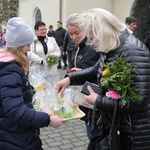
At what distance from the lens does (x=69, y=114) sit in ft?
8.73

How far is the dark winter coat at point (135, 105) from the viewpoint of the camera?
6.93 feet

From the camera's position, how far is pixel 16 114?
2.11 meters

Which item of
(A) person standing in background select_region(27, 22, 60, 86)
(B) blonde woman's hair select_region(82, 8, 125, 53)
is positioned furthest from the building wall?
(B) blonde woman's hair select_region(82, 8, 125, 53)

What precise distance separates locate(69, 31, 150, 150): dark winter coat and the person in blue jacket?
1.50 feet

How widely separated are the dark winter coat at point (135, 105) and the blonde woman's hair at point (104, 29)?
5 cm

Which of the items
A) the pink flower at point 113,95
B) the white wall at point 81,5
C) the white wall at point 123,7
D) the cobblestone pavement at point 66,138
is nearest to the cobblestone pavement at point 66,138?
the cobblestone pavement at point 66,138

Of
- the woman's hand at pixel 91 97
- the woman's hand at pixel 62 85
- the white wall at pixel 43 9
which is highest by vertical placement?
the woman's hand at pixel 91 97

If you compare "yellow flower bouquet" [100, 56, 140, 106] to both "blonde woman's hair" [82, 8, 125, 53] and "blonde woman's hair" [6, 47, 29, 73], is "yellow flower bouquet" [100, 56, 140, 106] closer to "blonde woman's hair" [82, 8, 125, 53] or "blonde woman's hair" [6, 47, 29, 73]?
"blonde woman's hair" [82, 8, 125, 53]

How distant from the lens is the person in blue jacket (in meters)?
2.10

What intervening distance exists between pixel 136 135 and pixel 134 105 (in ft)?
0.81

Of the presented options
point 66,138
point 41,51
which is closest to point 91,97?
point 66,138

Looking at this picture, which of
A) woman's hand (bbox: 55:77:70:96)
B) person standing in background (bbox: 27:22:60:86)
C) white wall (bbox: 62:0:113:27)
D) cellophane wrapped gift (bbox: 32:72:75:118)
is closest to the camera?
cellophane wrapped gift (bbox: 32:72:75:118)

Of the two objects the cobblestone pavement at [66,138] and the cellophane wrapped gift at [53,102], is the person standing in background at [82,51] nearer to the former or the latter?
the cellophane wrapped gift at [53,102]

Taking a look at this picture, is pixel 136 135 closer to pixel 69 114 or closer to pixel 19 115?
pixel 69 114
